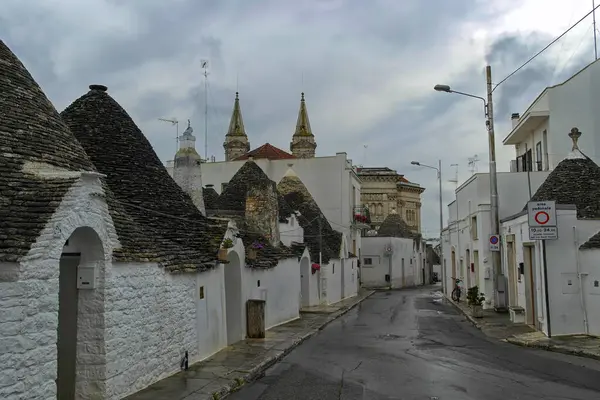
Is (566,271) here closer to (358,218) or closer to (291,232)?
(291,232)

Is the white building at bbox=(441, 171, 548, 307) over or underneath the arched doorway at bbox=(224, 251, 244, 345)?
over

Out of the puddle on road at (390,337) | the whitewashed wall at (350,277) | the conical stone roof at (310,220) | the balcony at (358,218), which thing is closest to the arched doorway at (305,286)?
the conical stone roof at (310,220)

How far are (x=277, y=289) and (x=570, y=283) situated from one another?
33.2ft

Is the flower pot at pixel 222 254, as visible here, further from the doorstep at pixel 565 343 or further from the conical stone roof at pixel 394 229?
the conical stone roof at pixel 394 229

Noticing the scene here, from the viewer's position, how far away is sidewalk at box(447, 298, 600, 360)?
14.6 meters

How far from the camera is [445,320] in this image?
79.2ft

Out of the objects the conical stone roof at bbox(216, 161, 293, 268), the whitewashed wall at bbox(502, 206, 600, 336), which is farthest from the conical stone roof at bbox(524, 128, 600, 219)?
the conical stone roof at bbox(216, 161, 293, 268)

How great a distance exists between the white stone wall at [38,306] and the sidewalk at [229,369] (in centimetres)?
255

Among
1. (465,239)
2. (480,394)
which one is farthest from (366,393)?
(465,239)

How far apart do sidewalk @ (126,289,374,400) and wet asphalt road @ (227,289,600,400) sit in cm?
28

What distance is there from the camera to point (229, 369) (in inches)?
496

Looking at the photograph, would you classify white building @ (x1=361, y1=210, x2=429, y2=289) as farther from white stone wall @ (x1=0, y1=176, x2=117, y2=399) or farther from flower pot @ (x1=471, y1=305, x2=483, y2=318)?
white stone wall @ (x1=0, y1=176, x2=117, y2=399)

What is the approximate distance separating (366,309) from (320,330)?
9.77 metres

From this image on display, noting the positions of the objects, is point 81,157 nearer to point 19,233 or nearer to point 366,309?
point 19,233
